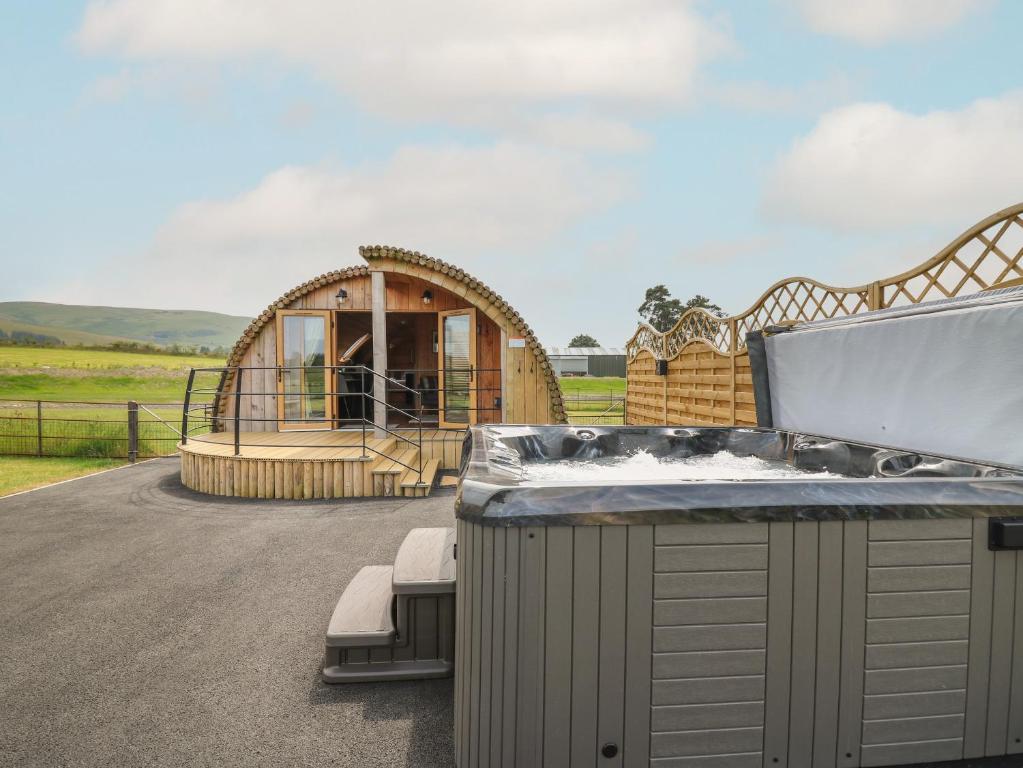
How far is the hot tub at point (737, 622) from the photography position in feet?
4.57

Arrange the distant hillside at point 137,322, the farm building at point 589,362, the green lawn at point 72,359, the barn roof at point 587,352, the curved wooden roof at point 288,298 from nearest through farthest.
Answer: the curved wooden roof at point 288,298 → the green lawn at point 72,359 → the farm building at point 589,362 → the barn roof at point 587,352 → the distant hillside at point 137,322

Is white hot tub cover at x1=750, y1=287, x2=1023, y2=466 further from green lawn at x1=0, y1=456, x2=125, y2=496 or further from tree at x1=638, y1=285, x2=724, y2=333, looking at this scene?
tree at x1=638, y1=285, x2=724, y2=333

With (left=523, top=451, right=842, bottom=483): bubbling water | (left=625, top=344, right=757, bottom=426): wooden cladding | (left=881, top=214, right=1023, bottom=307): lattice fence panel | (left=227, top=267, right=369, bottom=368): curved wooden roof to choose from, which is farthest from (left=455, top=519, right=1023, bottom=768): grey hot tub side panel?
(left=227, top=267, right=369, bottom=368): curved wooden roof

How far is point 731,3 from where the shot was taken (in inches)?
184

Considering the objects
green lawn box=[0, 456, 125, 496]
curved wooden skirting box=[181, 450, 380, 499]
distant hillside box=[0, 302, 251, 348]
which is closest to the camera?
curved wooden skirting box=[181, 450, 380, 499]

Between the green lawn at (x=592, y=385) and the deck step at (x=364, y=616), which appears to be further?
the green lawn at (x=592, y=385)

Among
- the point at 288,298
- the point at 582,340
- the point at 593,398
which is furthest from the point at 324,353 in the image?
the point at 582,340

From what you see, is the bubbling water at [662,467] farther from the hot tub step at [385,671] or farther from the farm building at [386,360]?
the farm building at [386,360]

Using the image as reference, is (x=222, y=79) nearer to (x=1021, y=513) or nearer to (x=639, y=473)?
(x=639, y=473)

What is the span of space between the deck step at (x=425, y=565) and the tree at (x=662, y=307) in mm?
29647

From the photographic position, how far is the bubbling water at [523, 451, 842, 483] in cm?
338

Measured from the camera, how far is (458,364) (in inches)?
302

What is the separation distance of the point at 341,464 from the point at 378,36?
464 centimetres

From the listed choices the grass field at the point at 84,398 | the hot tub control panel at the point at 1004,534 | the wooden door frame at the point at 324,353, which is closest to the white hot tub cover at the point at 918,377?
the hot tub control panel at the point at 1004,534
